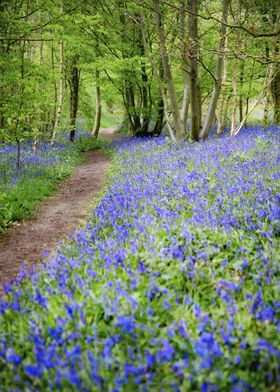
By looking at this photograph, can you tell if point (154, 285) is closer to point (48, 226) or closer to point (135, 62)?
point (48, 226)

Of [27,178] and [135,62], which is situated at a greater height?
[135,62]

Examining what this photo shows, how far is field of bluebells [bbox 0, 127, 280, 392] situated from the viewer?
236 cm

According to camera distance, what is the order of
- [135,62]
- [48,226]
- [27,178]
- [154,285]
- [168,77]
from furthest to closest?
1. [135,62]
2. [168,77]
3. [27,178]
4. [48,226]
5. [154,285]

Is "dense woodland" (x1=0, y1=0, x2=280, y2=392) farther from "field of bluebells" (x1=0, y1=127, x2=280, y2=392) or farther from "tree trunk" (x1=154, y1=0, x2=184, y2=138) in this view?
"tree trunk" (x1=154, y1=0, x2=184, y2=138)

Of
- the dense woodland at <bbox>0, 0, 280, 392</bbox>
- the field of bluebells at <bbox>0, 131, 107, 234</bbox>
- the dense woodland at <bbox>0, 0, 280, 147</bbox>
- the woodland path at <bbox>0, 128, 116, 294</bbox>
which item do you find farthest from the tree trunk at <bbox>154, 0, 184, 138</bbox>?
the dense woodland at <bbox>0, 0, 280, 392</bbox>

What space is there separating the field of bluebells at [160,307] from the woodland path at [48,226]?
3.30 feet

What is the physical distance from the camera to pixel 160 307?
3.04 m

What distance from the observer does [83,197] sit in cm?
967

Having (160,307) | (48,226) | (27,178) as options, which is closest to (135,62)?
(27,178)

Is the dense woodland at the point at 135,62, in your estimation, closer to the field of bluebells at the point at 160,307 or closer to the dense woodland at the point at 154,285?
the dense woodland at the point at 154,285

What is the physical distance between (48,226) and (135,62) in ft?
39.1

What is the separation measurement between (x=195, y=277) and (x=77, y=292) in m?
1.14

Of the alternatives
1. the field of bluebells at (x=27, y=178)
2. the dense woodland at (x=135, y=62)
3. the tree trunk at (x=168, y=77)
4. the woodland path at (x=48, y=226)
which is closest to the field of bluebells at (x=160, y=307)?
the woodland path at (x=48, y=226)

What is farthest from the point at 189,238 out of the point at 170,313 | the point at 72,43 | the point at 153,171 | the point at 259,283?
the point at 72,43
